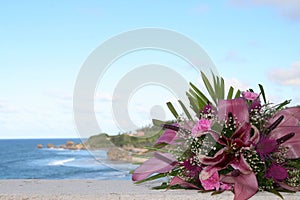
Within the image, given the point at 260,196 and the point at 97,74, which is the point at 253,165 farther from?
the point at 97,74

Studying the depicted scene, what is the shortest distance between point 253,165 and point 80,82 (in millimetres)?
619

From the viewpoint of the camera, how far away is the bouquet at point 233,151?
4.35 ft

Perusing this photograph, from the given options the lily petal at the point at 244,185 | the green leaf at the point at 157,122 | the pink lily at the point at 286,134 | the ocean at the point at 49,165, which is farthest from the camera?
the ocean at the point at 49,165

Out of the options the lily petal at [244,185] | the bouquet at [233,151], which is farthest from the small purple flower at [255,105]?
the lily petal at [244,185]

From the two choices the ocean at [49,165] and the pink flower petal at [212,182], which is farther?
the ocean at [49,165]

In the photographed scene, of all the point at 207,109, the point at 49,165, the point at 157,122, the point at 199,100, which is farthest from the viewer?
the point at 49,165

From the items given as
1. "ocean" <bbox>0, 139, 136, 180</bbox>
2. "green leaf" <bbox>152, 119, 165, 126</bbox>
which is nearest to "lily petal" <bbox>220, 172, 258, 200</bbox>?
"green leaf" <bbox>152, 119, 165, 126</bbox>

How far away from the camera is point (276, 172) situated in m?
1.36

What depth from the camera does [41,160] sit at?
135ft

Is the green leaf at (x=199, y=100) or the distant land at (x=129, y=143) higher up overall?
the green leaf at (x=199, y=100)

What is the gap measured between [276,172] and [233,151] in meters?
0.15

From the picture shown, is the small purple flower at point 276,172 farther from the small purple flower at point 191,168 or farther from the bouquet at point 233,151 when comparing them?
the small purple flower at point 191,168

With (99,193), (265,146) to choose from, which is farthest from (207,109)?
(99,193)

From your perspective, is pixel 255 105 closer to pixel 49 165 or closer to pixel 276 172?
pixel 276 172
